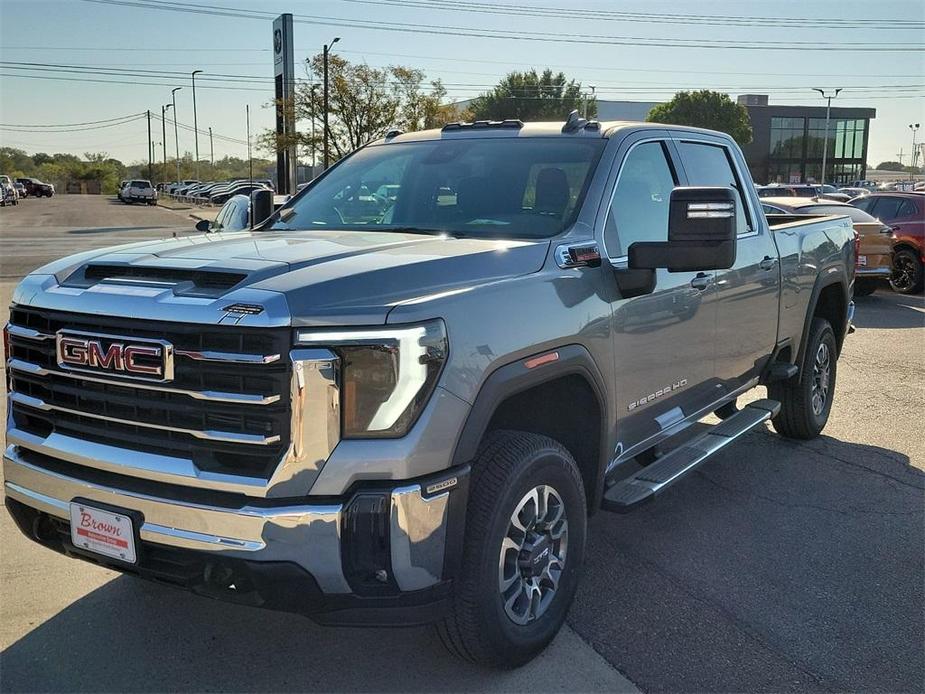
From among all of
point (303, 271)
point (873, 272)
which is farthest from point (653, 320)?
point (873, 272)

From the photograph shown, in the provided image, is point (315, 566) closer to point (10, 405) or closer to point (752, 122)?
point (10, 405)

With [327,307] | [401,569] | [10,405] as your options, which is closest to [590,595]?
[401,569]

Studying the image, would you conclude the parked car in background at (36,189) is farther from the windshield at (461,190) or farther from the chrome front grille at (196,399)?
the chrome front grille at (196,399)

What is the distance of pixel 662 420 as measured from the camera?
4207mm

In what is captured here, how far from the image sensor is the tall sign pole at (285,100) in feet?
129

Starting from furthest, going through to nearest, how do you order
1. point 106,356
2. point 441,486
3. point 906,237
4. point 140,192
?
point 140,192 → point 906,237 → point 106,356 → point 441,486

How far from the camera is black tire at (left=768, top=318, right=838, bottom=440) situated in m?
6.12

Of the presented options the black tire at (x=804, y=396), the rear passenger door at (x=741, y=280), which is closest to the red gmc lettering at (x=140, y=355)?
the rear passenger door at (x=741, y=280)

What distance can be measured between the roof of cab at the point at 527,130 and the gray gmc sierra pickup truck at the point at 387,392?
7 cm

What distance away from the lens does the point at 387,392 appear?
2646 millimetres

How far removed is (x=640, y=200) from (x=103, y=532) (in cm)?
270

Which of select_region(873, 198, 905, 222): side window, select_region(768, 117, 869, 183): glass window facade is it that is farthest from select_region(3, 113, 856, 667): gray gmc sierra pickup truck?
select_region(768, 117, 869, 183): glass window facade

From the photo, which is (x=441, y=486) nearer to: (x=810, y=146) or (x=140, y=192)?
(x=140, y=192)

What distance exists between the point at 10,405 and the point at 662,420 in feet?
9.22
